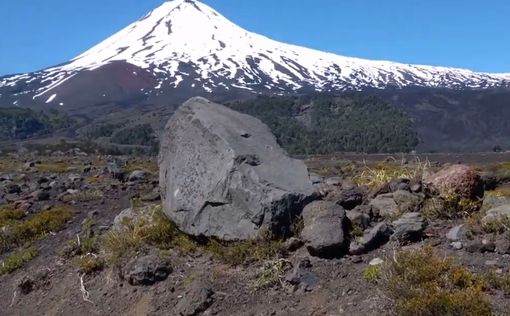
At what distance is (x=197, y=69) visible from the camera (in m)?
142

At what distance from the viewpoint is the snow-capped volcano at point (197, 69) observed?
132 meters

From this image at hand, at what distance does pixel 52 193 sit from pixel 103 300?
21.2 feet

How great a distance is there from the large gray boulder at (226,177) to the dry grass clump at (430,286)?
1.60m

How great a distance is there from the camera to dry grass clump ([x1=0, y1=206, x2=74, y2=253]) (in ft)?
33.1

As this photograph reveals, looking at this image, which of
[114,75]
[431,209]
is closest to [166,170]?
[431,209]

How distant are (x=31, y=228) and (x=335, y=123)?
61.6m

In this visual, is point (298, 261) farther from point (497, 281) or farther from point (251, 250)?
point (497, 281)

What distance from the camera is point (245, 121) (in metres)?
8.85

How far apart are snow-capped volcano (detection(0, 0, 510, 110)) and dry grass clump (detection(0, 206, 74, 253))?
111 metres

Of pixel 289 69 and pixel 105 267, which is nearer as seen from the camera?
pixel 105 267

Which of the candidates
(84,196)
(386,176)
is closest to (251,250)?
(386,176)

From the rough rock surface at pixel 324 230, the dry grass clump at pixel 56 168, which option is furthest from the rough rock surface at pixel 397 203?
the dry grass clump at pixel 56 168

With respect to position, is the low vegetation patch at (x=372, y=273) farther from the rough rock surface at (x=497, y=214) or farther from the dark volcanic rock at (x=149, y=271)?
the dark volcanic rock at (x=149, y=271)

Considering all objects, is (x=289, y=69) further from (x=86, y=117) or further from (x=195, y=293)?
(x=195, y=293)
